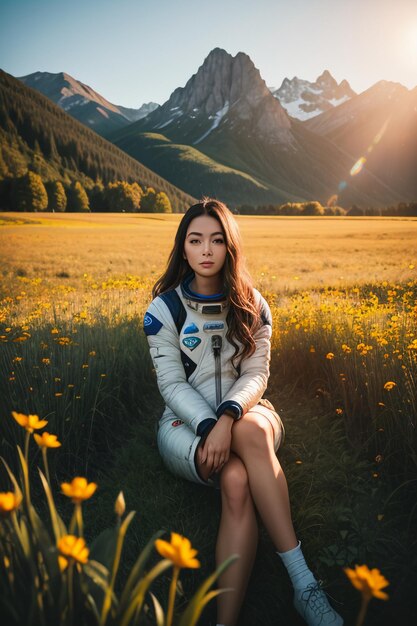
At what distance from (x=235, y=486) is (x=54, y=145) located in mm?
108847

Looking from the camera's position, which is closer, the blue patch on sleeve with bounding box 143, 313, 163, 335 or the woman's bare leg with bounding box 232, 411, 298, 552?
the woman's bare leg with bounding box 232, 411, 298, 552

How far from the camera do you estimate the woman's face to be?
7.77 feet

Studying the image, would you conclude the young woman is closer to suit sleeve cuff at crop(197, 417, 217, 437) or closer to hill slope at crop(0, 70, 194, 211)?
suit sleeve cuff at crop(197, 417, 217, 437)

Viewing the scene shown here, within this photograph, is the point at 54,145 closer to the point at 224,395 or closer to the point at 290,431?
the point at 290,431

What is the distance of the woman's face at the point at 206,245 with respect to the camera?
2.37 m

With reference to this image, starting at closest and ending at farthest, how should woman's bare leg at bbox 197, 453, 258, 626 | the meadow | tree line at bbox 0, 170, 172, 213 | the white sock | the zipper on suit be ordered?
woman's bare leg at bbox 197, 453, 258, 626, the white sock, the meadow, the zipper on suit, tree line at bbox 0, 170, 172, 213

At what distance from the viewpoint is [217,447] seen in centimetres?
183

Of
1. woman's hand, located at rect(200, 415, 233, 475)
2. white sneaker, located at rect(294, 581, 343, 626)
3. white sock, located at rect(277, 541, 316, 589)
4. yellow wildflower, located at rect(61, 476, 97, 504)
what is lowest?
white sneaker, located at rect(294, 581, 343, 626)

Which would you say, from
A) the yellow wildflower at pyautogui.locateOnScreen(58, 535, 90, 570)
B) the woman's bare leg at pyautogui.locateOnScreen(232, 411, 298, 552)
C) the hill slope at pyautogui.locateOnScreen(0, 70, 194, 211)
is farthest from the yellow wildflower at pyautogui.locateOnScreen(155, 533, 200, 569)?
the hill slope at pyautogui.locateOnScreen(0, 70, 194, 211)

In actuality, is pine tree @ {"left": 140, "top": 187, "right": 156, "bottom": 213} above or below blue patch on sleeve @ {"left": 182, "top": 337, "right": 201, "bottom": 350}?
above

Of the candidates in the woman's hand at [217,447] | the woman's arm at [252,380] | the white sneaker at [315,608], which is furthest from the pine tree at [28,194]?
the white sneaker at [315,608]

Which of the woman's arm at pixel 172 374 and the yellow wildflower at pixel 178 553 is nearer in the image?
the yellow wildflower at pixel 178 553

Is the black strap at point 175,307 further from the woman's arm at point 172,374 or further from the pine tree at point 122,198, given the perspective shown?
the pine tree at point 122,198

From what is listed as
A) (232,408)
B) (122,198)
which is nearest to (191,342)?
(232,408)
